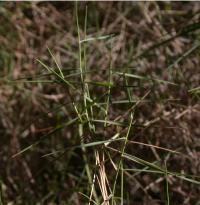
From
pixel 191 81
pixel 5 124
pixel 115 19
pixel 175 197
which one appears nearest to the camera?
pixel 175 197

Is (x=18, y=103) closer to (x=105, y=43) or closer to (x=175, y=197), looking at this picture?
(x=105, y=43)

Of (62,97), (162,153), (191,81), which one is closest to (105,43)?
(62,97)

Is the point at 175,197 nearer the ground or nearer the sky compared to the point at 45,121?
nearer the ground

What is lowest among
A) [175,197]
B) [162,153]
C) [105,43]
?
[175,197]

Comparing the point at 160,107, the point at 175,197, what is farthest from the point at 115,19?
the point at 175,197

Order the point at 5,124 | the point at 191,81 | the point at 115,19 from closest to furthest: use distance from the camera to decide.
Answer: the point at 191,81
the point at 5,124
the point at 115,19

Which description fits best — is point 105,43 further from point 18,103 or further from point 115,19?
point 18,103

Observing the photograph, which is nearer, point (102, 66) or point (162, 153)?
point (162, 153)
